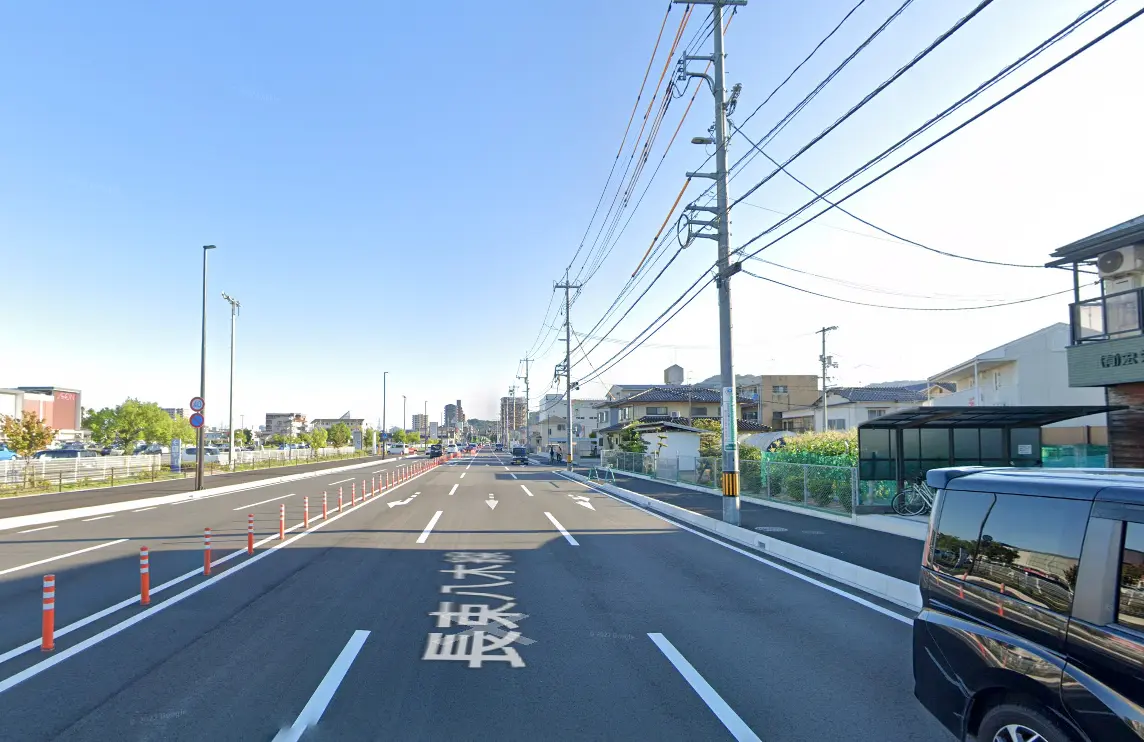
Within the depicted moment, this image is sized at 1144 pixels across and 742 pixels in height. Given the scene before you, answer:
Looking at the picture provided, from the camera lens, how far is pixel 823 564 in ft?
38.1

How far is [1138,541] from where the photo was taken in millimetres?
3252

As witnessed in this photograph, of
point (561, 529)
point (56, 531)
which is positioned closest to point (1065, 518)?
point (561, 529)

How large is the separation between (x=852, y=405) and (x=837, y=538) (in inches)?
1780

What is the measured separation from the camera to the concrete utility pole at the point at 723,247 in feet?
55.4

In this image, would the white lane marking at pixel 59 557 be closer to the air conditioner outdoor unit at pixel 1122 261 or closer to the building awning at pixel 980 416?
the building awning at pixel 980 416

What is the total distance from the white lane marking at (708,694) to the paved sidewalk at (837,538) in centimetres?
497

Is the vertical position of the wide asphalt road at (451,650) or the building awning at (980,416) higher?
the building awning at (980,416)

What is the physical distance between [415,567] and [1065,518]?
32.1ft

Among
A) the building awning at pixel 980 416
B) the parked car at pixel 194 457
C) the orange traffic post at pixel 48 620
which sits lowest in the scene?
the parked car at pixel 194 457

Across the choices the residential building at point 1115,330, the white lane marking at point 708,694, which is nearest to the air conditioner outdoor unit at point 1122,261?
the residential building at point 1115,330

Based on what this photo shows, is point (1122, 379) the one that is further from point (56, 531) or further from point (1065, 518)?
point (56, 531)

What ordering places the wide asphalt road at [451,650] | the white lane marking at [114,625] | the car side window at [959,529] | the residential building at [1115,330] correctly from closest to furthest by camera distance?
the car side window at [959,529], the wide asphalt road at [451,650], the white lane marking at [114,625], the residential building at [1115,330]

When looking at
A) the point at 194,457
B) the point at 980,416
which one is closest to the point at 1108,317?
the point at 980,416

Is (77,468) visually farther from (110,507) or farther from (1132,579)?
(1132,579)
